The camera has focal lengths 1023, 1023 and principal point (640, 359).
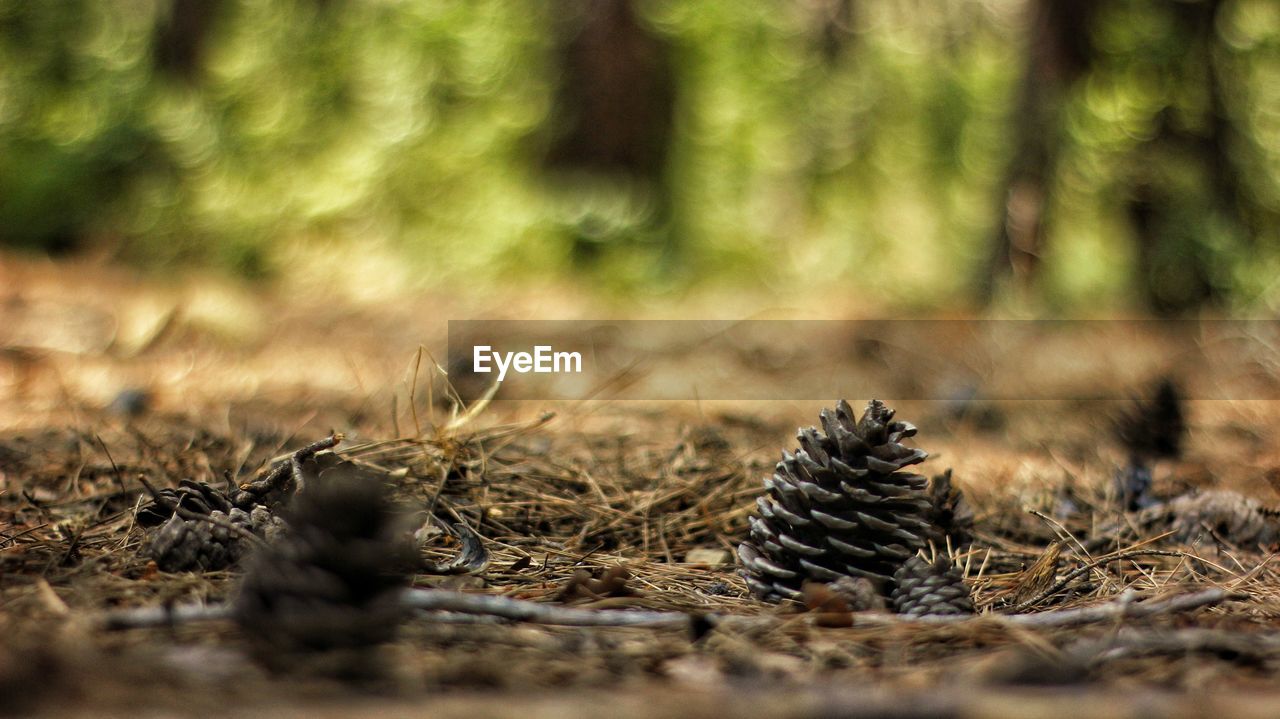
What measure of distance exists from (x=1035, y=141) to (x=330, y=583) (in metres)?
4.44

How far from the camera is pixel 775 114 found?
256 inches

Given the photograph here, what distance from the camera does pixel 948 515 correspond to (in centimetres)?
180

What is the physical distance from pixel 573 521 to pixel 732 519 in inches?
11.9

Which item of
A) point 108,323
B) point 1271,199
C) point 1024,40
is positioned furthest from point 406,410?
point 1271,199

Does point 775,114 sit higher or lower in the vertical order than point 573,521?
higher

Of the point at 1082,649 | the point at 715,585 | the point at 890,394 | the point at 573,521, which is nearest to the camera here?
the point at 1082,649

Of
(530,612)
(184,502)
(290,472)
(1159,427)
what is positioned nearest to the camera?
(530,612)

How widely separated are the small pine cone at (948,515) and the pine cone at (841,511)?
272 millimetres

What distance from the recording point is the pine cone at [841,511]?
4.82 feet

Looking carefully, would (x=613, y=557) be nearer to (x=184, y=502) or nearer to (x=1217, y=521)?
(x=184, y=502)

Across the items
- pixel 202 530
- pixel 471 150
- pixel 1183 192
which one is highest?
pixel 471 150

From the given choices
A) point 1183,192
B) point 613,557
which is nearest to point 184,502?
point 613,557

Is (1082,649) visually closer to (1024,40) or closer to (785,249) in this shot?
(1024,40)

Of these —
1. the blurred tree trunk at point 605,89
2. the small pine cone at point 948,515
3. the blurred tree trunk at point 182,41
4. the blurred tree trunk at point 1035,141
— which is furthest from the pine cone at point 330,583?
the blurred tree trunk at point 182,41
